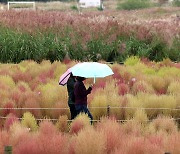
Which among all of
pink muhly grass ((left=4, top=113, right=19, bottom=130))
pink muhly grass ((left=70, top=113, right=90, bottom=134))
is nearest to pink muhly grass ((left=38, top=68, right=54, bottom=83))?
pink muhly grass ((left=4, top=113, right=19, bottom=130))

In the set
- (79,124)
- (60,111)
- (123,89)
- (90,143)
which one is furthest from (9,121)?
(123,89)

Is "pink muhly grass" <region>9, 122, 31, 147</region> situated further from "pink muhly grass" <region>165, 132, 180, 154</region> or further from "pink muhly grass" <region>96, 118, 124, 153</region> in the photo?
"pink muhly grass" <region>165, 132, 180, 154</region>

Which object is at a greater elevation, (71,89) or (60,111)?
(71,89)

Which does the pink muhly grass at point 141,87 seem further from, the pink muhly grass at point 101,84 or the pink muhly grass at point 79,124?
the pink muhly grass at point 79,124

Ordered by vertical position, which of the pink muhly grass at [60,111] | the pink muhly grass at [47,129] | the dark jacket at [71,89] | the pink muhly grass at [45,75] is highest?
the dark jacket at [71,89]

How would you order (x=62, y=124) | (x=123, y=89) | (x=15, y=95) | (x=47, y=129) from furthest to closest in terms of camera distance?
Answer: (x=123, y=89)
(x=15, y=95)
(x=62, y=124)
(x=47, y=129)

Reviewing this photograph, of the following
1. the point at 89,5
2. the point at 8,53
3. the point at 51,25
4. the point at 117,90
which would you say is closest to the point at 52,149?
the point at 117,90

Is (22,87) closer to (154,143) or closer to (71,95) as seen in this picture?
(71,95)

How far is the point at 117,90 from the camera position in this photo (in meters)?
10.3

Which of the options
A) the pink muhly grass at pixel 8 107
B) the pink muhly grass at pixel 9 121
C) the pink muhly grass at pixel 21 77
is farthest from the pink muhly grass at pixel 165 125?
the pink muhly grass at pixel 21 77

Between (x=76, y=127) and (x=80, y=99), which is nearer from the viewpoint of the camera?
(x=76, y=127)

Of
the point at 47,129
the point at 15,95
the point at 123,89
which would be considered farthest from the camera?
the point at 123,89

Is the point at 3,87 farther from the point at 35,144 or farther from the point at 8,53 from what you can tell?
the point at 8,53

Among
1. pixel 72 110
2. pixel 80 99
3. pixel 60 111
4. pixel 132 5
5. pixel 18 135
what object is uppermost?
pixel 80 99
